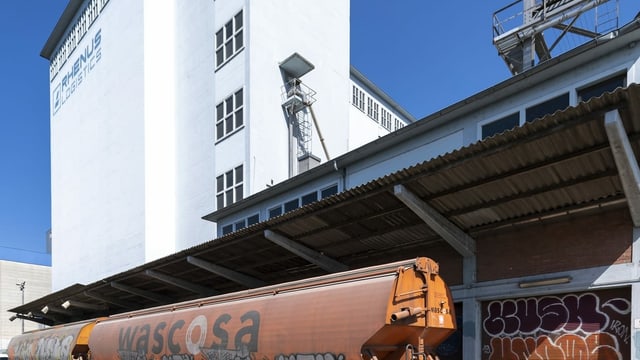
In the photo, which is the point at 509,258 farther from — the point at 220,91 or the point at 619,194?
the point at 220,91

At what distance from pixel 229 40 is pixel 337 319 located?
64.7 ft

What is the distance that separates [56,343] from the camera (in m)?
15.7

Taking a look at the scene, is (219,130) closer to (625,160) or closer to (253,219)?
(253,219)

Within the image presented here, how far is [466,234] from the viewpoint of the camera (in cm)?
1023

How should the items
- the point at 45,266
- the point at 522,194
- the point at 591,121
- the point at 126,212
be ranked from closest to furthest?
1. the point at 591,121
2. the point at 522,194
3. the point at 126,212
4. the point at 45,266

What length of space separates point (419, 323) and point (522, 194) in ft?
11.8

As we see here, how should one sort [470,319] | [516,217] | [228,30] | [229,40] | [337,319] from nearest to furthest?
1. [337,319]
2. [516,217]
3. [470,319]
4. [229,40]
5. [228,30]

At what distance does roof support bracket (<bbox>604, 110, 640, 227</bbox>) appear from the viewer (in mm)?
6172

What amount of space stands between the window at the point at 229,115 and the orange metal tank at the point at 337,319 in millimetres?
13930

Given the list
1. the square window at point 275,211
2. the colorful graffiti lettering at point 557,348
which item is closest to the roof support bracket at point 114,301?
the square window at point 275,211

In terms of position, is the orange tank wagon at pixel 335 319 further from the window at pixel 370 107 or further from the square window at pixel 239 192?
the window at pixel 370 107


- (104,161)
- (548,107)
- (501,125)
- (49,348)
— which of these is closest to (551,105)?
(548,107)

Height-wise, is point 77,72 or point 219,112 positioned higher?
point 77,72

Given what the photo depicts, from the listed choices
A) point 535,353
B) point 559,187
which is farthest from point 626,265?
point 535,353
